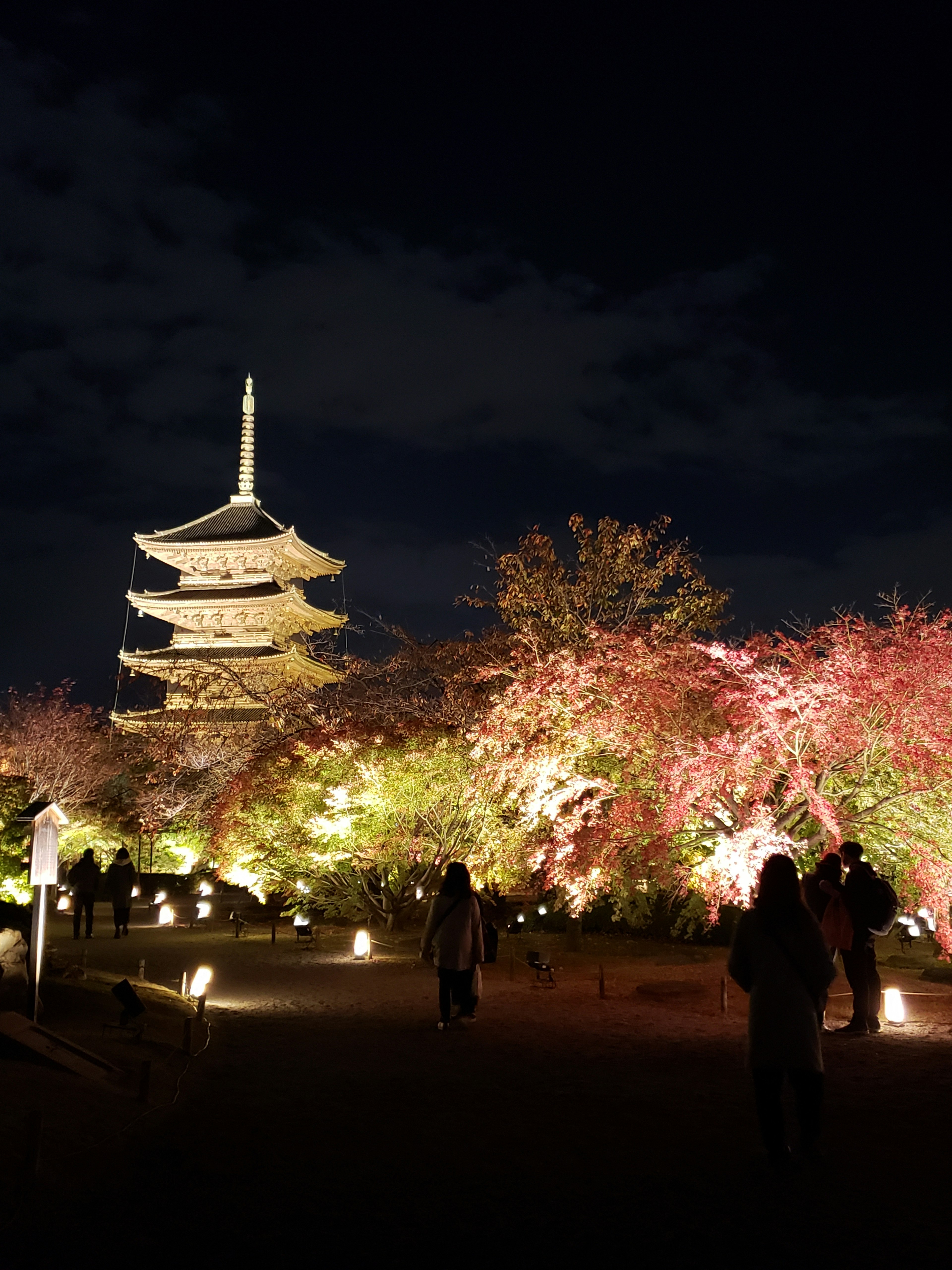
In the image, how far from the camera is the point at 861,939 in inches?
327

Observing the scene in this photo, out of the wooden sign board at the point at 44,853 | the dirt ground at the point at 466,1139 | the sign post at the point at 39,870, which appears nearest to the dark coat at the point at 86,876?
the dirt ground at the point at 466,1139

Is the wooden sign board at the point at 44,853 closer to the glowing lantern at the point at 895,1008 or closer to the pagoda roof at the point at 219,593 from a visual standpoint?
the glowing lantern at the point at 895,1008

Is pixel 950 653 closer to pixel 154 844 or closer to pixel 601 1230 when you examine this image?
pixel 601 1230

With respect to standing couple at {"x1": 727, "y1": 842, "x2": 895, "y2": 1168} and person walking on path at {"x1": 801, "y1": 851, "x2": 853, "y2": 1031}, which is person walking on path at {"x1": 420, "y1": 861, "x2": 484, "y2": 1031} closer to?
person walking on path at {"x1": 801, "y1": 851, "x2": 853, "y2": 1031}

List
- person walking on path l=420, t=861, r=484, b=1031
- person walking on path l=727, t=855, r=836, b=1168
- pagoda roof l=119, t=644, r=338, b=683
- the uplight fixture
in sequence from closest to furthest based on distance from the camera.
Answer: person walking on path l=727, t=855, r=836, b=1168, person walking on path l=420, t=861, r=484, b=1031, the uplight fixture, pagoda roof l=119, t=644, r=338, b=683

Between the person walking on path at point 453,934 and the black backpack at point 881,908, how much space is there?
3.46m

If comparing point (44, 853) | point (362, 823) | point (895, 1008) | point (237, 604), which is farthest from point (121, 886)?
point (237, 604)

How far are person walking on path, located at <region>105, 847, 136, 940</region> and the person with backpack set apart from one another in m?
11.8

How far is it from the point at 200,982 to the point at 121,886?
19.2 ft

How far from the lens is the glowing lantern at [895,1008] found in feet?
30.0

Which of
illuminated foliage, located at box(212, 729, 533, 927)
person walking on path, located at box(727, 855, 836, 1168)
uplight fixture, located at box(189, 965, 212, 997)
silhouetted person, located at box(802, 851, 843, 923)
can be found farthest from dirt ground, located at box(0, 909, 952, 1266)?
illuminated foliage, located at box(212, 729, 533, 927)

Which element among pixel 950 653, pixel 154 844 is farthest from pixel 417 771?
pixel 154 844

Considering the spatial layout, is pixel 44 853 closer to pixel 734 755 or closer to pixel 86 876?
pixel 734 755

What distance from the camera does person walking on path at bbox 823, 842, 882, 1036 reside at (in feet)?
26.9
